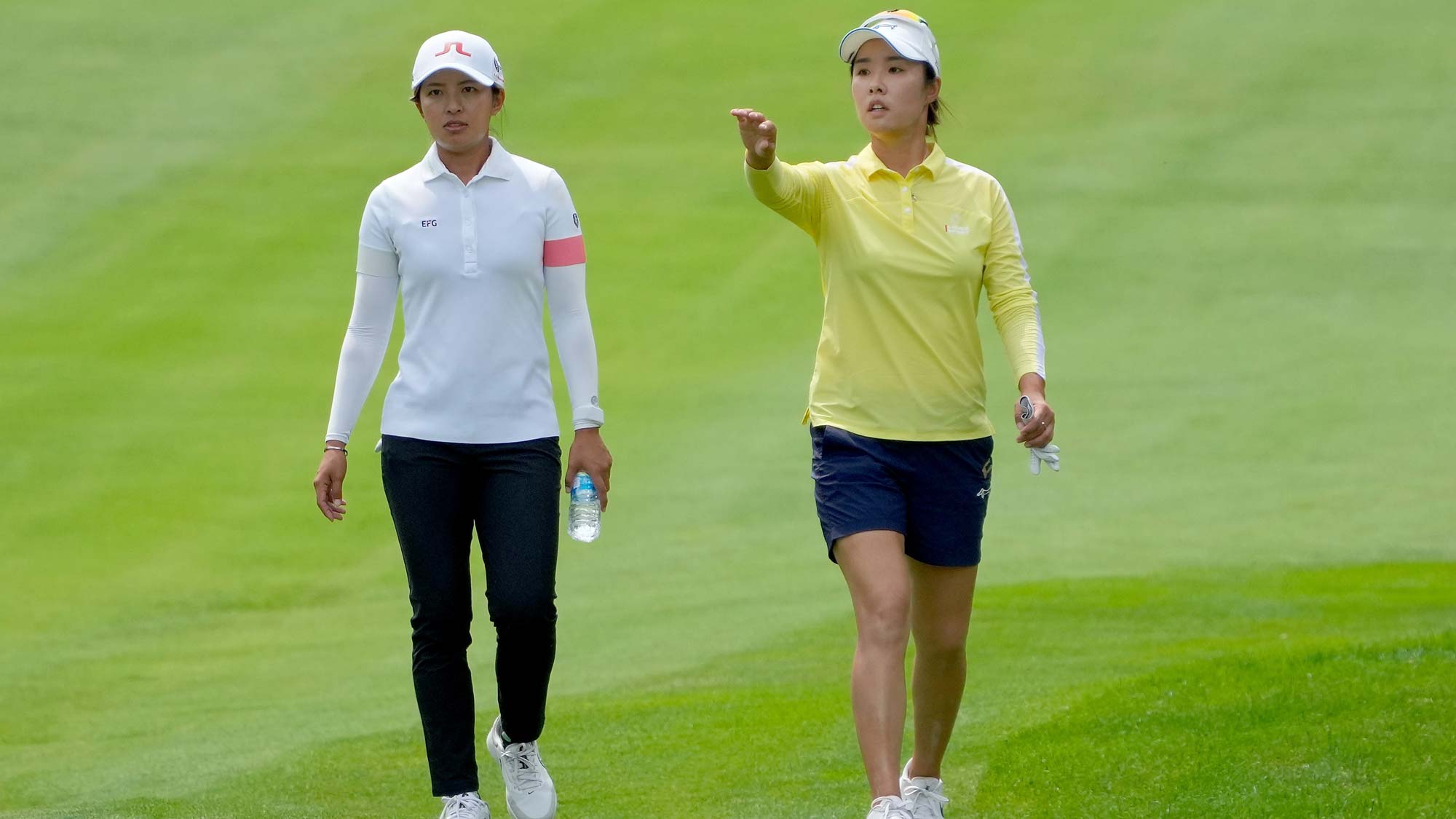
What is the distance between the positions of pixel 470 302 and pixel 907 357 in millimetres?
1240

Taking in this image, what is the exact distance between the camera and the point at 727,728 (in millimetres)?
8469

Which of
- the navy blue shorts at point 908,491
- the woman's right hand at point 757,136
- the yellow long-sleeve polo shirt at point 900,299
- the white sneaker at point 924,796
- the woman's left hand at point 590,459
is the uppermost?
the woman's right hand at point 757,136

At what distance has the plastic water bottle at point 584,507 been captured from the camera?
618 centimetres

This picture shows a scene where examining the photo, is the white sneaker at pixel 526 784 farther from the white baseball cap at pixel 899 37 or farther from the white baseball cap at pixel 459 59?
the white baseball cap at pixel 899 37

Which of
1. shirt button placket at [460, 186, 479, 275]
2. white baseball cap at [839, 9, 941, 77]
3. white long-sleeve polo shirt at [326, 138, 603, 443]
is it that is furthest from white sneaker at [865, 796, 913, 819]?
white baseball cap at [839, 9, 941, 77]

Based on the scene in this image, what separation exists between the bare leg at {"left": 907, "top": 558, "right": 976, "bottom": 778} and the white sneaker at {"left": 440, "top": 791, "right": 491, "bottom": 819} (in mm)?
1274

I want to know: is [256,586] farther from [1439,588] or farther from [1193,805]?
[1193,805]

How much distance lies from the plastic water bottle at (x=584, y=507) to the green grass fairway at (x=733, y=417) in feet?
3.54

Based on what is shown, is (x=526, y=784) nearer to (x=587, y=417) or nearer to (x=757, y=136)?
(x=587, y=417)

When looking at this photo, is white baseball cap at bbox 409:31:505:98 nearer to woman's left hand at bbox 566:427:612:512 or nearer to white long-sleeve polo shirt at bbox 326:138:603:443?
white long-sleeve polo shirt at bbox 326:138:603:443

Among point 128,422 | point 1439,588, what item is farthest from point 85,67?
point 1439,588

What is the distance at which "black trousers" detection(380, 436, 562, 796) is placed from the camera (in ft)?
19.9

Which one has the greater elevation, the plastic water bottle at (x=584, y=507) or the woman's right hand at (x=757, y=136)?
the woman's right hand at (x=757, y=136)

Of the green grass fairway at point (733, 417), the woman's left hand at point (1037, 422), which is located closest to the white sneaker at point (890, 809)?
the green grass fairway at point (733, 417)
